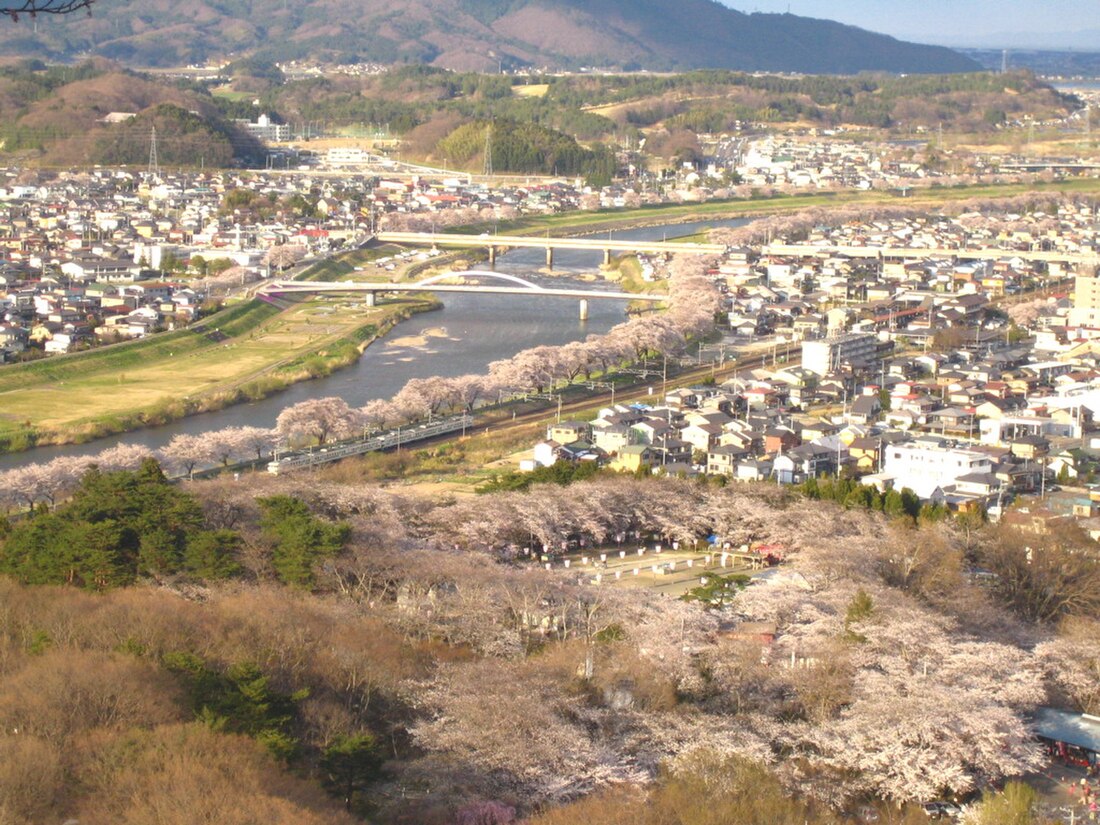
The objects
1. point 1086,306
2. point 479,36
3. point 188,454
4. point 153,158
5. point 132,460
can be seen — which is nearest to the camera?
point 132,460

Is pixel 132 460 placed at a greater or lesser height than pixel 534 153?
greater

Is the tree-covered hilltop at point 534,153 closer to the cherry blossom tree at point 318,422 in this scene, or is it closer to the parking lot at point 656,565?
the cherry blossom tree at point 318,422

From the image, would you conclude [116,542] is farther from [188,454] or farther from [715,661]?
[188,454]

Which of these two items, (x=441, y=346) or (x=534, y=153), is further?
(x=534, y=153)

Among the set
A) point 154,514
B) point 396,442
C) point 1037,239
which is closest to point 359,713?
point 154,514

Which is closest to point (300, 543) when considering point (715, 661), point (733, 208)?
point (715, 661)

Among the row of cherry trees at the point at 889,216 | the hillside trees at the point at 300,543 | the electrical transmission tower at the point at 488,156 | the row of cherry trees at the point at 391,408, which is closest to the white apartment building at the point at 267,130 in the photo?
the electrical transmission tower at the point at 488,156

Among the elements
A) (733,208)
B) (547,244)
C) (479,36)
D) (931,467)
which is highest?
(479,36)
